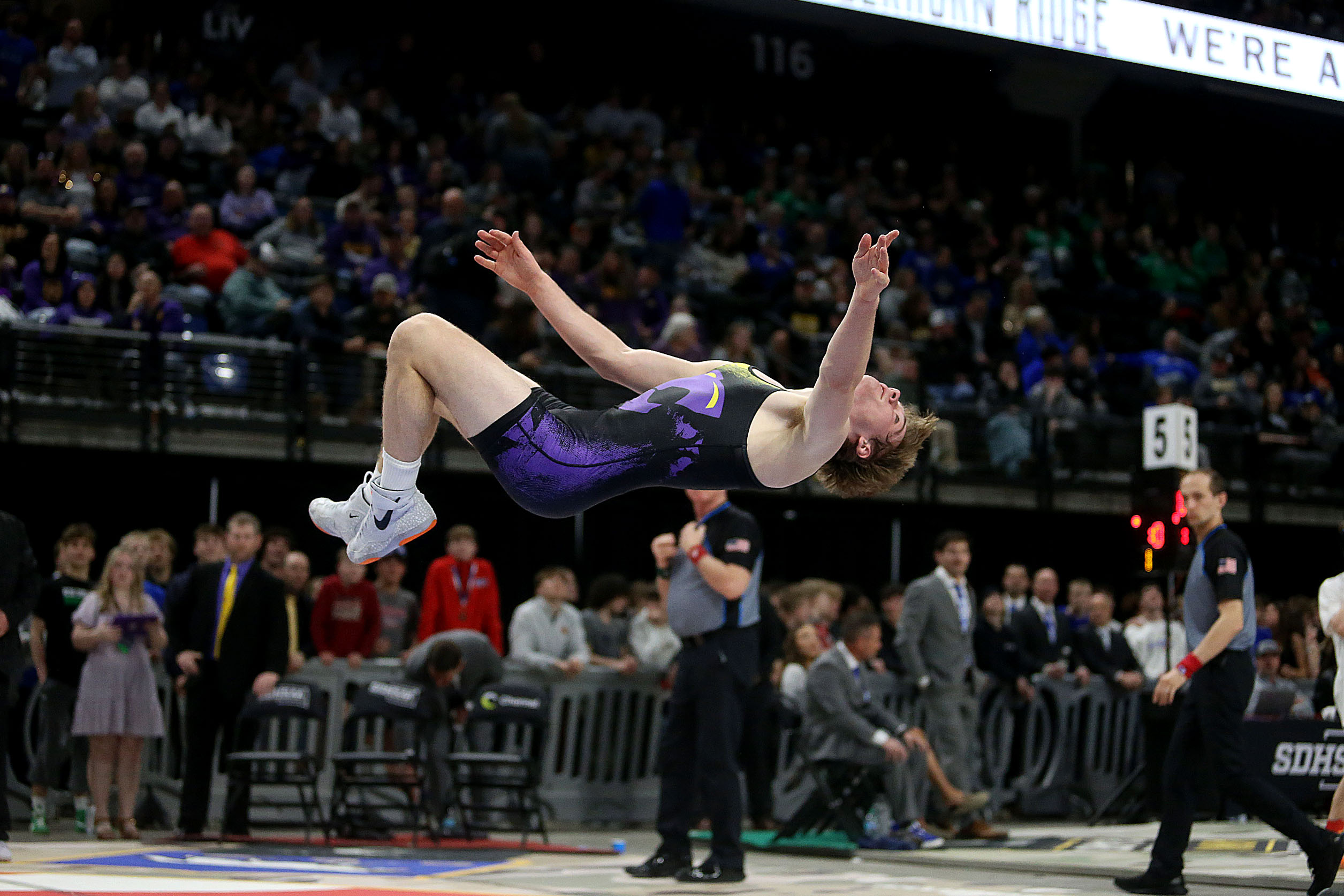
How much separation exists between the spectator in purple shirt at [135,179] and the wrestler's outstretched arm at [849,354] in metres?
9.70

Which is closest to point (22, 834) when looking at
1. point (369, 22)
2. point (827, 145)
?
point (369, 22)

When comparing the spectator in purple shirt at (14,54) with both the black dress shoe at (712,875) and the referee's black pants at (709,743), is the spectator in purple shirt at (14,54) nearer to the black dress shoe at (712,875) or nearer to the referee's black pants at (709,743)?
the referee's black pants at (709,743)

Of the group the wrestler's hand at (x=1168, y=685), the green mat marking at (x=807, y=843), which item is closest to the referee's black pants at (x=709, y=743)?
the green mat marking at (x=807, y=843)

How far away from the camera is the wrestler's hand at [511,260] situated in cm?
532

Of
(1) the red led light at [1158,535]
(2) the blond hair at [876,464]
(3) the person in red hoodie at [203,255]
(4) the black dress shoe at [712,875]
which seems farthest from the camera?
(3) the person in red hoodie at [203,255]

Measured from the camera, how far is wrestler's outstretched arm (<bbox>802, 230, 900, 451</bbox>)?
448 cm

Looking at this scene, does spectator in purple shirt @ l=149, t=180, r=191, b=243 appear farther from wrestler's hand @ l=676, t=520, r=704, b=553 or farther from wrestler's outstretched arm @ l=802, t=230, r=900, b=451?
wrestler's outstretched arm @ l=802, t=230, r=900, b=451

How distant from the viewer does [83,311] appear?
11.3 metres

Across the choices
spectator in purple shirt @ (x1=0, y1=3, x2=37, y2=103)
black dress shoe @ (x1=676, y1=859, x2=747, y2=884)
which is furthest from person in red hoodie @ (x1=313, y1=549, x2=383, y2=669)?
spectator in purple shirt @ (x1=0, y1=3, x2=37, y2=103)

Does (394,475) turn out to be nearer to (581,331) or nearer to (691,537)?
(581,331)

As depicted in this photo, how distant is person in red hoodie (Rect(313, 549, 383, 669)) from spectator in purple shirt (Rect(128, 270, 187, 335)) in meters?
2.64

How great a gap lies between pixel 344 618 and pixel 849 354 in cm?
632

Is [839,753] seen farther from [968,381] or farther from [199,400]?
[968,381]

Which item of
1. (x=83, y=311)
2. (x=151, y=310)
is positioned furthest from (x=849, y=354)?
(x=83, y=311)
